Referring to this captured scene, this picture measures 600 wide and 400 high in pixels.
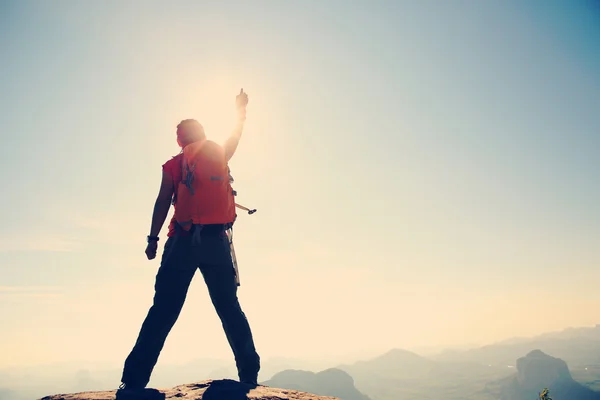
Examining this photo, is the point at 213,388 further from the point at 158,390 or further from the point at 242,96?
the point at 242,96

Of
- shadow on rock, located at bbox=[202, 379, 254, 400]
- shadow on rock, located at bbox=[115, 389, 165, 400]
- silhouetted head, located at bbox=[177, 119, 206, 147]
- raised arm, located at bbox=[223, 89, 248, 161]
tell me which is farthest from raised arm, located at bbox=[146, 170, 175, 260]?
shadow on rock, located at bbox=[202, 379, 254, 400]

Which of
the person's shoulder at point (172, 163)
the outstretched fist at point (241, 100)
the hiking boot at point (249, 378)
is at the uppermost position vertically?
the outstretched fist at point (241, 100)

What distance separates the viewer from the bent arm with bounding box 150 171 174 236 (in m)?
5.43

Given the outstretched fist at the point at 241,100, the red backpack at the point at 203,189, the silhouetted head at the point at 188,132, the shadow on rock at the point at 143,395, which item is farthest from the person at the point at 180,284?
the outstretched fist at the point at 241,100

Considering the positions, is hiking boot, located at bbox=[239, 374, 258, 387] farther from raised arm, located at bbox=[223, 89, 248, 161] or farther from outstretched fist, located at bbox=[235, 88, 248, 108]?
outstretched fist, located at bbox=[235, 88, 248, 108]

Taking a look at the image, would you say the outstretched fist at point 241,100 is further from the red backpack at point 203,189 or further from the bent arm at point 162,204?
the bent arm at point 162,204

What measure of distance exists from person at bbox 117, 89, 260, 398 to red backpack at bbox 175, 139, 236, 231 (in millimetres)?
113

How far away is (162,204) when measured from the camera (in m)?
5.45

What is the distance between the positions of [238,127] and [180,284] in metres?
3.11

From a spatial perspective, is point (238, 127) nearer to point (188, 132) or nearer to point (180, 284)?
point (188, 132)

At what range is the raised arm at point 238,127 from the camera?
6312mm

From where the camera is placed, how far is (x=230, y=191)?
5.89 m

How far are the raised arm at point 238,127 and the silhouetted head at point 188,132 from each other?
498mm

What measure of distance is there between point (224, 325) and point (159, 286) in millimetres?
1196
